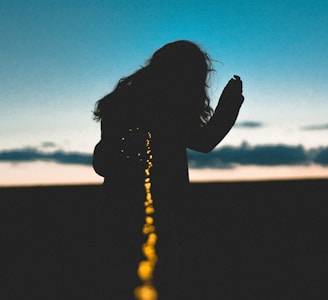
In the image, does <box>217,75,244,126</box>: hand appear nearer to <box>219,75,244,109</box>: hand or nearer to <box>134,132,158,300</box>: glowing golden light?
<box>219,75,244,109</box>: hand

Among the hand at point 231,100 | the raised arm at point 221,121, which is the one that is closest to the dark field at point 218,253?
the raised arm at point 221,121

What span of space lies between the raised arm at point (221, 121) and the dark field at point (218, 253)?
11.9 inches

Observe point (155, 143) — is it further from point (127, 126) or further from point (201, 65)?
point (201, 65)

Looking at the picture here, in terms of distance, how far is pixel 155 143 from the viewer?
10.6 feet

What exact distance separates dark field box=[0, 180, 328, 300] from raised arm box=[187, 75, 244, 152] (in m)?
0.30

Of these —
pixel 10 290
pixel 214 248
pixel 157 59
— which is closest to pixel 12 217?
pixel 214 248

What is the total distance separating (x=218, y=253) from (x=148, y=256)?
467 centimetres

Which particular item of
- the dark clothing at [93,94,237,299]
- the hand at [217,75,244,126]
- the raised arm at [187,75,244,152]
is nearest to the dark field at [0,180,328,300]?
the dark clothing at [93,94,237,299]

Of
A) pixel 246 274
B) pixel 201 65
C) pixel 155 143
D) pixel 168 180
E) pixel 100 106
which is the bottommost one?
pixel 246 274

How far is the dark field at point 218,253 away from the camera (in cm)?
431

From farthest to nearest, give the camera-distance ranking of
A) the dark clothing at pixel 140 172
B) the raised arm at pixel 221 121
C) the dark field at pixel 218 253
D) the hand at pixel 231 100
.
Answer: the dark field at pixel 218 253, the hand at pixel 231 100, the raised arm at pixel 221 121, the dark clothing at pixel 140 172

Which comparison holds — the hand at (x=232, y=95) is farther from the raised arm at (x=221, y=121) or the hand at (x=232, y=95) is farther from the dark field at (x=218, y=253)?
the dark field at (x=218, y=253)

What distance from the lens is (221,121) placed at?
3367mm

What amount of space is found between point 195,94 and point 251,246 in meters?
3.86
